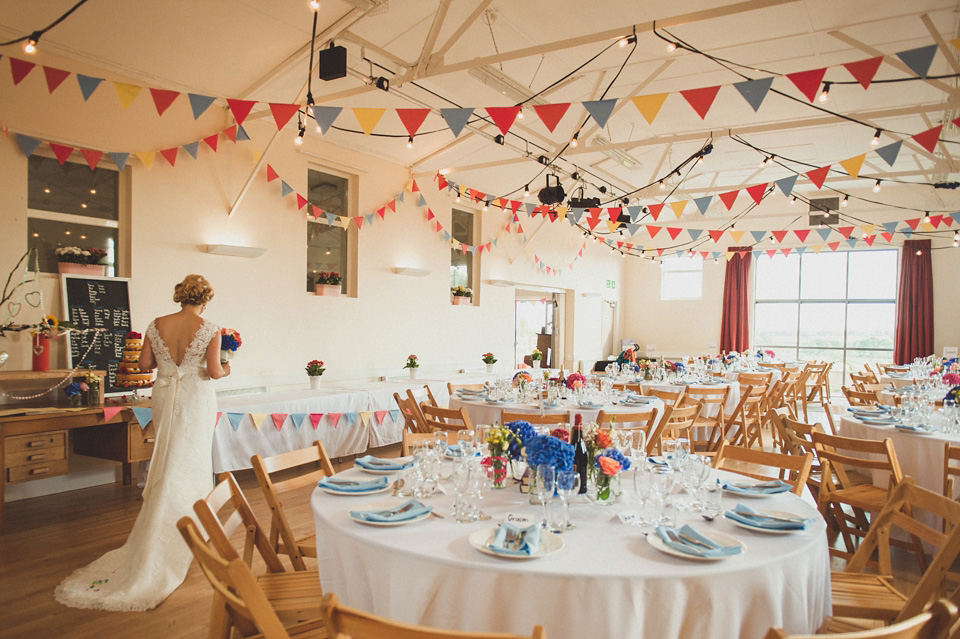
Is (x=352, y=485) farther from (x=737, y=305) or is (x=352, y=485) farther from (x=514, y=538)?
(x=737, y=305)

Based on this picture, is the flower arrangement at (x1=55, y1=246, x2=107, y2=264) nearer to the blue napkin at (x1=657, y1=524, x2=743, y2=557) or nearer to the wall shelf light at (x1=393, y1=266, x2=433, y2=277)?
the wall shelf light at (x1=393, y1=266, x2=433, y2=277)

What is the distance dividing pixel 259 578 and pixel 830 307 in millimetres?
14284

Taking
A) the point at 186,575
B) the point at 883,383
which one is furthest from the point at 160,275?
the point at 883,383

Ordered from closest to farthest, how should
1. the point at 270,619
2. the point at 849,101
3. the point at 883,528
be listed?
the point at 270,619 → the point at 883,528 → the point at 849,101

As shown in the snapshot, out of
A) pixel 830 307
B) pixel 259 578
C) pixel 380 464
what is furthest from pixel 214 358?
pixel 830 307

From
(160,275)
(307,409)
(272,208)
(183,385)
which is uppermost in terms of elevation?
(272,208)

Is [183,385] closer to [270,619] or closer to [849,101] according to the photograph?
[270,619]

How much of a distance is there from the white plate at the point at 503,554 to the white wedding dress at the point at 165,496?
91.9 inches

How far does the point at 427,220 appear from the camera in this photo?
9.06m

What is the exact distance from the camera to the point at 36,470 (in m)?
4.30

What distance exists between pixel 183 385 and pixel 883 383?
371 inches

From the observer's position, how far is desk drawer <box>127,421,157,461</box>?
187 inches

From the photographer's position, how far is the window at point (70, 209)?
196 inches

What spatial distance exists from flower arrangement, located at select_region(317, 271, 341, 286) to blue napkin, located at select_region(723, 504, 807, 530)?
6.13 metres
